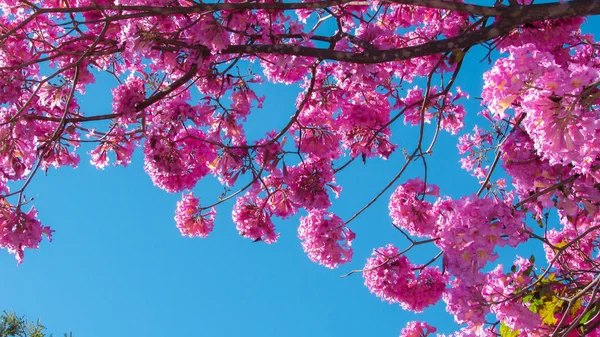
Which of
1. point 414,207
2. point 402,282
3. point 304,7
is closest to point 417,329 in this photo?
point 402,282

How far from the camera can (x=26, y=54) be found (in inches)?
176

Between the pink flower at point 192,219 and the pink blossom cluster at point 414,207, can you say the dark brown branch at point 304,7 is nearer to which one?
the pink blossom cluster at point 414,207

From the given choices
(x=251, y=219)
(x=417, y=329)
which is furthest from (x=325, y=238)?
(x=417, y=329)

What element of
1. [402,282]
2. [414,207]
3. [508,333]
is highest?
[414,207]

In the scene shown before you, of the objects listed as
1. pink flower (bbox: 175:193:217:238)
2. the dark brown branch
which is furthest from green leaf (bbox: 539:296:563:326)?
pink flower (bbox: 175:193:217:238)

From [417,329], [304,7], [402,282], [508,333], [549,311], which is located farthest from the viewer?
[417,329]

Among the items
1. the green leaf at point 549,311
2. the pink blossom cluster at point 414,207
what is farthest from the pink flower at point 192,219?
the green leaf at point 549,311

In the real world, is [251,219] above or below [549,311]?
above

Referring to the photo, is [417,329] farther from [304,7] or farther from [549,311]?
[304,7]

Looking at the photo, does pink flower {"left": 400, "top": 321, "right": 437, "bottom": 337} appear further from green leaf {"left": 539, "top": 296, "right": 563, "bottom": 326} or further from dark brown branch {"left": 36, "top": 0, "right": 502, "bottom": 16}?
dark brown branch {"left": 36, "top": 0, "right": 502, "bottom": 16}

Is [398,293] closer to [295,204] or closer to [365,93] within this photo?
[295,204]

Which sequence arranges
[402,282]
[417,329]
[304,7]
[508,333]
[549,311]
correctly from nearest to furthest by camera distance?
[304,7] → [549,311] → [508,333] → [402,282] → [417,329]

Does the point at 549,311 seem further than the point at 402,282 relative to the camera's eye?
No

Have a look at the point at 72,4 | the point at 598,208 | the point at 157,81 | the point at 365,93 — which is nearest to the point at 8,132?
the point at 157,81
